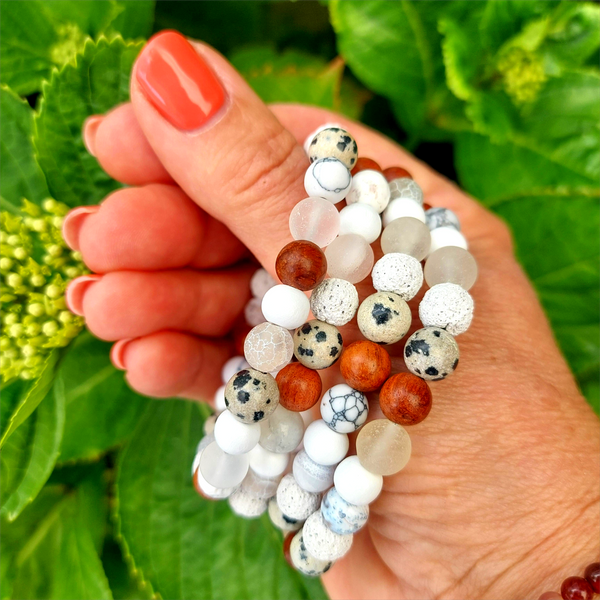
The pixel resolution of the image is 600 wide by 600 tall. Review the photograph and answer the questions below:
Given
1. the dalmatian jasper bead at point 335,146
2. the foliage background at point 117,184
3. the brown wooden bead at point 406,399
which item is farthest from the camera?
the foliage background at point 117,184

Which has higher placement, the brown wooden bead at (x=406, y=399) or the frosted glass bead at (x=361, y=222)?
the frosted glass bead at (x=361, y=222)

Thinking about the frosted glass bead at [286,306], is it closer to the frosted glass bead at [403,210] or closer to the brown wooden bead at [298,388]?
the brown wooden bead at [298,388]

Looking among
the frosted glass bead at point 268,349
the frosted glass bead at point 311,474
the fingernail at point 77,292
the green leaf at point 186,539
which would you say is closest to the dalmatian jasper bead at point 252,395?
the frosted glass bead at point 268,349

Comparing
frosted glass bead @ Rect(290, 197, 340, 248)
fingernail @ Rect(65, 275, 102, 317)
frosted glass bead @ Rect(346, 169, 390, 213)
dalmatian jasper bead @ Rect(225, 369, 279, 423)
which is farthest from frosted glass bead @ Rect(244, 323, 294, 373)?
fingernail @ Rect(65, 275, 102, 317)

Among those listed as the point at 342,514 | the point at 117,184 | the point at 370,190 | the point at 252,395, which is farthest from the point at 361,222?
the point at 117,184

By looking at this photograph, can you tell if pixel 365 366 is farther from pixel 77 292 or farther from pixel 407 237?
pixel 77 292
